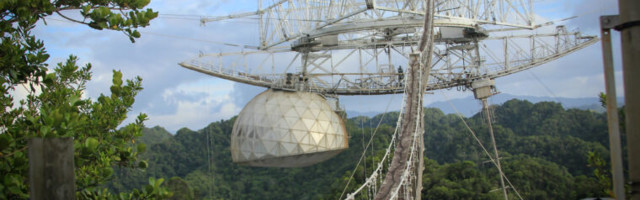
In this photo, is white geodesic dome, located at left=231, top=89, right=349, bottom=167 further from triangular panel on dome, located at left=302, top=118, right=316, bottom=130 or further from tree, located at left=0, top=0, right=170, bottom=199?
tree, located at left=0, top=0, right=170, bottom=199

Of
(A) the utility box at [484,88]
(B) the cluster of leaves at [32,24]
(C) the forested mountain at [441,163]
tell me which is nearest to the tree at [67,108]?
(B) the cluster of leaves at [32,24]

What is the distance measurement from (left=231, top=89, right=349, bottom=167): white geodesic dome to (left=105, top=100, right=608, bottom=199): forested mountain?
3.16m

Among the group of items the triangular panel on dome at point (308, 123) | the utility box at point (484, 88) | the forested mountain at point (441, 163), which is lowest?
the forested mountain at point (441, 163)

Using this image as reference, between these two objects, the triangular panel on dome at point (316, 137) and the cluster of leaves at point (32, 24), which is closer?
the cluster of leaves at point (32, 24)

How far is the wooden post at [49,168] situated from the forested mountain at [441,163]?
2253 centimetres

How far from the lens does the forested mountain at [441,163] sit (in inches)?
1224

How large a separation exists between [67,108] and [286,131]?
17884 mm

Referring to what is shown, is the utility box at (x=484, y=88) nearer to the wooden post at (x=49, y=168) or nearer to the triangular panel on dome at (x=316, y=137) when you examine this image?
the triangular panel on dome at (x=316, y=137)

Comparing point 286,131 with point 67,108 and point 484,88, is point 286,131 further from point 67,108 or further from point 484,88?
point 67,108

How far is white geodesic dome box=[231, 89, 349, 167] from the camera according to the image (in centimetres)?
2375

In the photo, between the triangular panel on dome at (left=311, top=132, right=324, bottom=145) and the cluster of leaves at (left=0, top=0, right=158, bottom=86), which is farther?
the triangular panel on dome at (left=311, top=132, right=324, bottom=145)

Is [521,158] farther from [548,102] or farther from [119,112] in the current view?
[119,112]

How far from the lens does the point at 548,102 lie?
4188 cm

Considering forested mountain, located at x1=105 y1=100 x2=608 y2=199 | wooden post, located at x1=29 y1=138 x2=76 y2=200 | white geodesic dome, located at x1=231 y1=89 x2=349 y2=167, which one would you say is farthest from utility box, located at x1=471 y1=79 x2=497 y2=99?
wooden post, located at x1=29 y1=138 x2=76 y2=200
